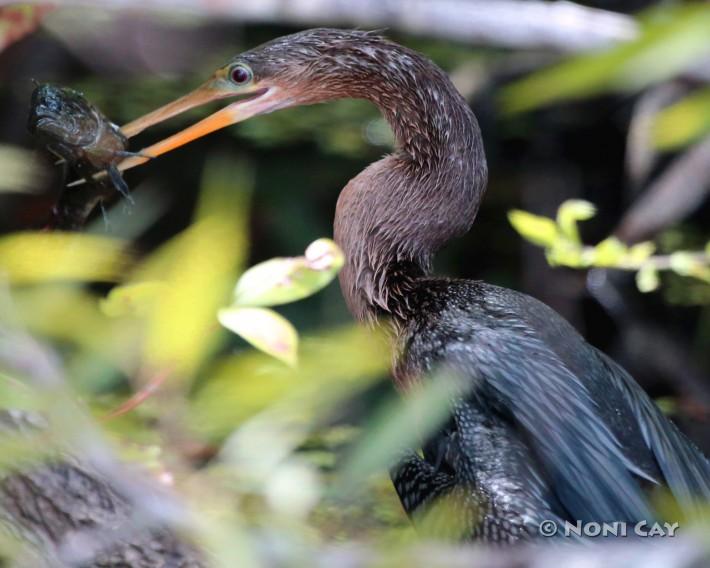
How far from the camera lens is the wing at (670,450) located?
5.76 ft

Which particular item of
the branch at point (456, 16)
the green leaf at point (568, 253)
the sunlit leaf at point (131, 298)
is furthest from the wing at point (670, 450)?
the sunlit leaf at point (131, 298)

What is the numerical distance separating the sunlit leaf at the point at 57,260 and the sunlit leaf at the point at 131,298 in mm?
193

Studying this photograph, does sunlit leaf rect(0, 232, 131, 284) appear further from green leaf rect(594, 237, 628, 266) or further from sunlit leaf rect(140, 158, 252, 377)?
green leaf rect(594, 237, 628, 266)

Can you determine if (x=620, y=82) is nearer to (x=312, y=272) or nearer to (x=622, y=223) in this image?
(x=312, y=272)

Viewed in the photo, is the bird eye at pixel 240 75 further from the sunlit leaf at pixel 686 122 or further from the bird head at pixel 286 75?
the sunlit leaf at pixel 686 122

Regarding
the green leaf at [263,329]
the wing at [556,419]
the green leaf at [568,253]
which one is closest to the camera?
the green leaf at [263,329]

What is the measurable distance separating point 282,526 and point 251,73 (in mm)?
1358

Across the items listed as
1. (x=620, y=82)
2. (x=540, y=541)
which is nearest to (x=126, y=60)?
(x=540, y=541)

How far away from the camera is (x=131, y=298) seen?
1.33 metres

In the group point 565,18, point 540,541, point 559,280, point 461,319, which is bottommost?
point 559,280

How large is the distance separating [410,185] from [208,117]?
1.26 feet

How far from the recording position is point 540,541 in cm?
160

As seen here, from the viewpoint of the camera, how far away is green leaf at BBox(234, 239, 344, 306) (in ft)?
3.96

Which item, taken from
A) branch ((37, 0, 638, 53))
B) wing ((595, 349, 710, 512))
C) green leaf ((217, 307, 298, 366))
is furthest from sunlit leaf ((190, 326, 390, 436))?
wing ((595, 349, 710, 512))
